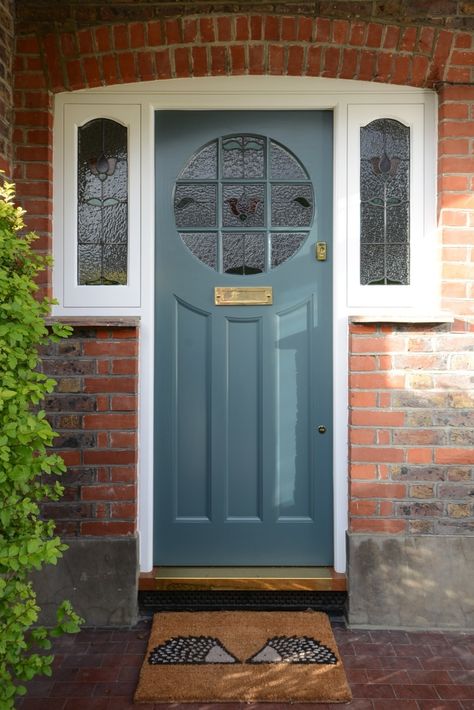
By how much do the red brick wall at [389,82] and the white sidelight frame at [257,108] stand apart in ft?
0.33

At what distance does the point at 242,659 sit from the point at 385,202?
8.19 feet

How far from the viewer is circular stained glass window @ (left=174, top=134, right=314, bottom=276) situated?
3.57 m

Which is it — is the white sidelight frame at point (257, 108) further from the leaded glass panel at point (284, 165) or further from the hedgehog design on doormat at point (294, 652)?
the hedgehog design on doormat at point (294, 652)

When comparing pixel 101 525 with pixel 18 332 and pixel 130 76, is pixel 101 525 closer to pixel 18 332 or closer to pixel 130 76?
pixel 18 332

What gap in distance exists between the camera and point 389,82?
134 inches

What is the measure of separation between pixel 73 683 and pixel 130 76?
9.95 ft

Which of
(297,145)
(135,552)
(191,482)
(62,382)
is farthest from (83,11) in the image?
(135,552)

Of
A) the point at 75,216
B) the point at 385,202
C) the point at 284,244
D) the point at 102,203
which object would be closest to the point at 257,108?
the point at 284,244

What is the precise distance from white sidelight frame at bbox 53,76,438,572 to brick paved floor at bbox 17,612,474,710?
1.45 ft

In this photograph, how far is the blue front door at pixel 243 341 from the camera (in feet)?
11.6

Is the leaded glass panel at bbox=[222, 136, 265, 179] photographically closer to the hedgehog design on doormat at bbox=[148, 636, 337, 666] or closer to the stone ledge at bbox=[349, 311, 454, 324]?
the stone ledge at bbox=[349, 311, 454, 324]

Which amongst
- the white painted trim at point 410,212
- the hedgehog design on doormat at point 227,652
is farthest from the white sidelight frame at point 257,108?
the hedgehog design on doormat at point 227,652

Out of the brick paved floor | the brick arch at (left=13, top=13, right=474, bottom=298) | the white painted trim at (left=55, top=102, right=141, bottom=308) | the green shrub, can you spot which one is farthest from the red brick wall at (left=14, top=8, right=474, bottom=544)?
the green shrub

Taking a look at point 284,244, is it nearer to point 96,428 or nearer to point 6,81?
point 96,428
